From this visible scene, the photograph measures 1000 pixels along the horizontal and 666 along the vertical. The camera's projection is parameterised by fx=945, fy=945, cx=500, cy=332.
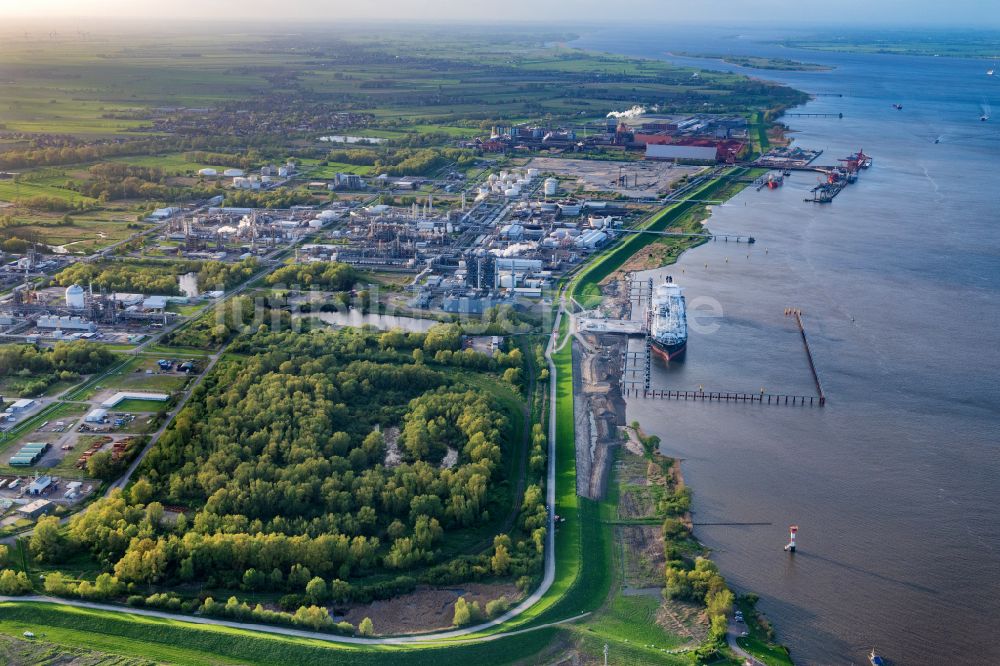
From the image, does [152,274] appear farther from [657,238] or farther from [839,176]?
[839,176]

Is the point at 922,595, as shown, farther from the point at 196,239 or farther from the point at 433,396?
the point at 196,239

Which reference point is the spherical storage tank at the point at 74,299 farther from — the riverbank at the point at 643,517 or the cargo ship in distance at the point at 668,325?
the cargo ship in distance at the point at 668,325

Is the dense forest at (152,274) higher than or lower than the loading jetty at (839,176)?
lower

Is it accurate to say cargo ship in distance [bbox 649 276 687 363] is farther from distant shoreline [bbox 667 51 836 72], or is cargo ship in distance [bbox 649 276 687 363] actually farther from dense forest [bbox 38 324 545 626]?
distant shoreline [bbox 667 51 836 72]

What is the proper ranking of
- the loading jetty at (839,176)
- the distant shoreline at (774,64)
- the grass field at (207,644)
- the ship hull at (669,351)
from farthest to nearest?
the distant shoreline at (774,64) < the loading jetty at (839,176) < the ship hull at (669,351) < the grass field at (207,644)

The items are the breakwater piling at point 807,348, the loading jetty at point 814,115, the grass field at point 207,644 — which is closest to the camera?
the grass field at point 207,644

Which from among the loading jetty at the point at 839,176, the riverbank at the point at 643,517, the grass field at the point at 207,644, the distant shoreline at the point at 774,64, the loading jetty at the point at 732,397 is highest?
the distant shoreline at the point at 774,64

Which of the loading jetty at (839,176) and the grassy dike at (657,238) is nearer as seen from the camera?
the grassy dike at (657,238)

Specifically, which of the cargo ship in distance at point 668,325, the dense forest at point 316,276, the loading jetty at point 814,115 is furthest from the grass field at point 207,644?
the loading jetty at point 814,115

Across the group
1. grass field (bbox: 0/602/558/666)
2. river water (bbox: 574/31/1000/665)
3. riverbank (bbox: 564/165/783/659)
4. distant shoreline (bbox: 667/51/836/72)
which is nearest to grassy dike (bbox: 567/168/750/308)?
river water (bbox: 574/31/1000/665)
